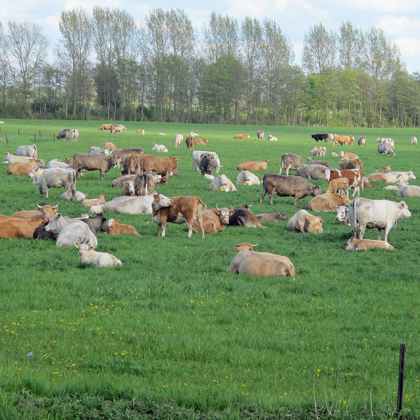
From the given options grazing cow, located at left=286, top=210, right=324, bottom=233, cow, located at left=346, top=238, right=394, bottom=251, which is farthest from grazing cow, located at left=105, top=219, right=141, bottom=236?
cow, located at left=346, top=238, right=394, bottom=251

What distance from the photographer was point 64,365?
618 centimetres

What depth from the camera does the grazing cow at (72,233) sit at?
13.4 meters

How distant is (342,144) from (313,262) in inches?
1966

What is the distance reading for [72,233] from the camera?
44.0 ft

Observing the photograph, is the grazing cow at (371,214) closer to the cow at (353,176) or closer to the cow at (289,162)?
the cow at (353,176)

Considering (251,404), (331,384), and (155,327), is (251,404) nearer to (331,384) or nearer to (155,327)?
(331,384)

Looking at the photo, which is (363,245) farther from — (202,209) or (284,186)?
(284,186)

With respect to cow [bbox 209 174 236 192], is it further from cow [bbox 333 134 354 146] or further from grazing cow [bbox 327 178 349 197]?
cow [bbox 333 134 354 146]

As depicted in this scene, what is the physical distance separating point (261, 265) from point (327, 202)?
10236mm

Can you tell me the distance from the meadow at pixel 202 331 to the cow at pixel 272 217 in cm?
310

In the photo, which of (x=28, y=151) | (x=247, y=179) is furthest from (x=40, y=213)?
(x=28, y=151)

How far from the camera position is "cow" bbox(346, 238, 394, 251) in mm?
14250

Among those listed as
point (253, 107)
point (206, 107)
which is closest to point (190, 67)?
point (206, 107)

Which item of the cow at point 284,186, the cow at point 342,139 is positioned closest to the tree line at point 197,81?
the cow at point 342,139
